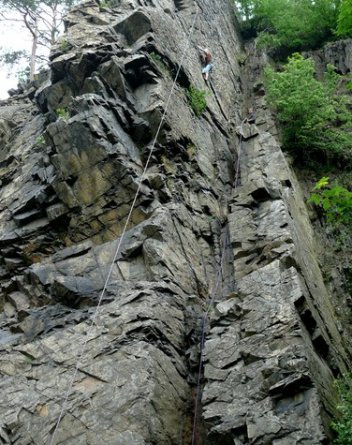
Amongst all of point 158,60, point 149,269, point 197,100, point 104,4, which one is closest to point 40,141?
point 158,60

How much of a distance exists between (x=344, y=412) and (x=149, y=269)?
491 centimetres

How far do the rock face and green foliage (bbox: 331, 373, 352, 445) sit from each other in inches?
8.3

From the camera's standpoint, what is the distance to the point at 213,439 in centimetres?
798

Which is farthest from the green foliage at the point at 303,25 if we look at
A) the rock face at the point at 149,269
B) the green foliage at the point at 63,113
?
the green foliage at the point at 63,113

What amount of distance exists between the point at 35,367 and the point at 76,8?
13.8 meters

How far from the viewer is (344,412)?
7742 millimetres

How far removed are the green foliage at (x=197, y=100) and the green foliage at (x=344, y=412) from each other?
10030 millimetres

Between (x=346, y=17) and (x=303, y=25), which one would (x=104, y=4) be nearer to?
(x=303, y=25)

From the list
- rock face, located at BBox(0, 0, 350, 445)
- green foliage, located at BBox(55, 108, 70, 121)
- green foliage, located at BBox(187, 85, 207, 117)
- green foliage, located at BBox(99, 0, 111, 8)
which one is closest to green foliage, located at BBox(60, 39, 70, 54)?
rock face, located at BBox(0, 0, 350, 445)

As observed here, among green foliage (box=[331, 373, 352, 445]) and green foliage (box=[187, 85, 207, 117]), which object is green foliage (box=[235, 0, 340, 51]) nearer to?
green foliage (box=[187, 85, 207, 117])

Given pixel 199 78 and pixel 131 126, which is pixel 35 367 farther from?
pixel 199 78

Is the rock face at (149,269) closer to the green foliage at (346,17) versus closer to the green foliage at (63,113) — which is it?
the green foliage at (63,113)

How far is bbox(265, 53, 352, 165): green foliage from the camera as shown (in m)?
16.5

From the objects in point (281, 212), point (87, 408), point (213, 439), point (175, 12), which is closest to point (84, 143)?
point (281, 212)
